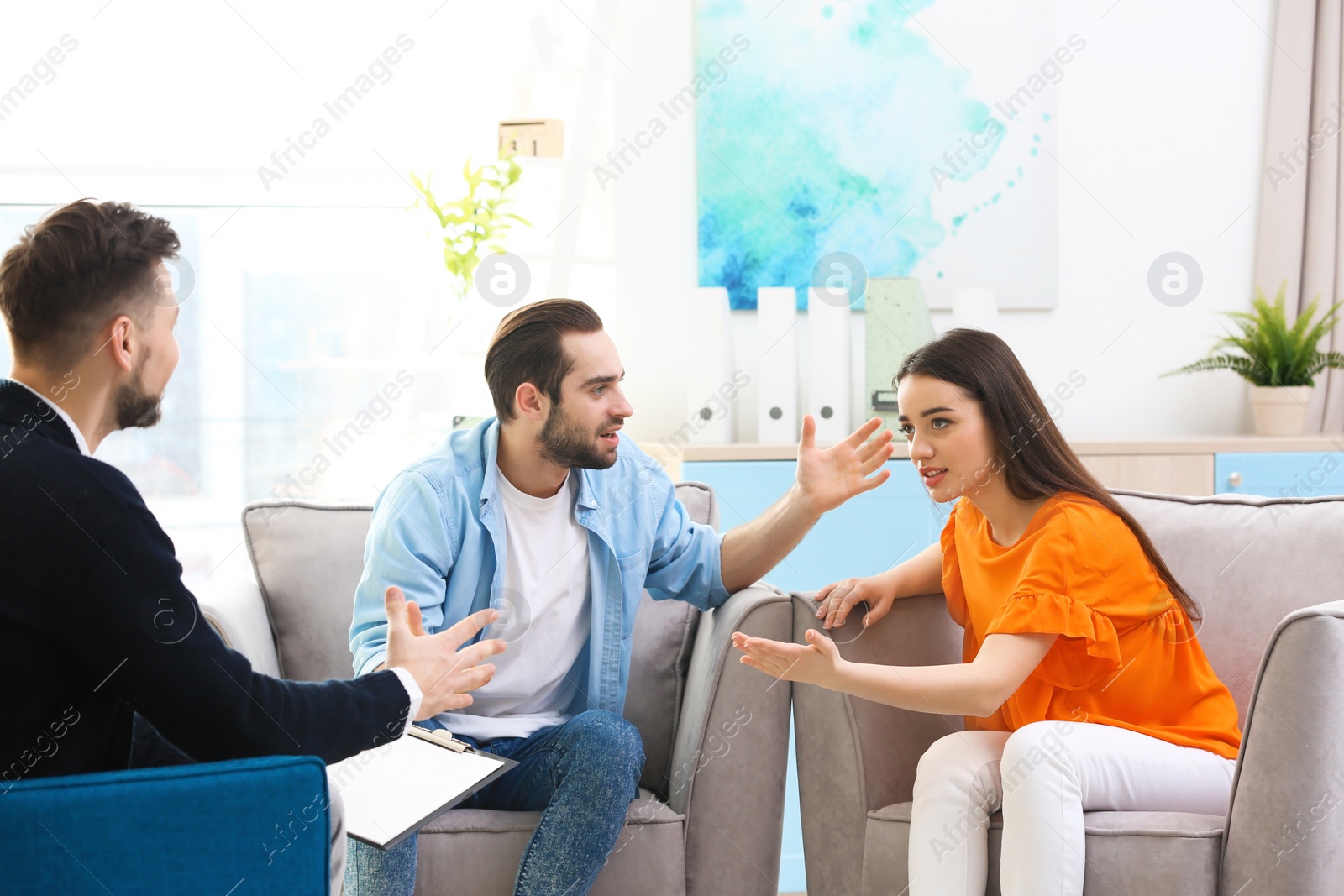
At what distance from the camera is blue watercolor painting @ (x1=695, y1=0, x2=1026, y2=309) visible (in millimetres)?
2895

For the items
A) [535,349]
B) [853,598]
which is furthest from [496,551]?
[853,598]

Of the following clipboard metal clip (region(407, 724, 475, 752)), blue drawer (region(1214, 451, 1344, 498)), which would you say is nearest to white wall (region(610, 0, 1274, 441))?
blue drawer (region(1214, 451, 1344, 498))

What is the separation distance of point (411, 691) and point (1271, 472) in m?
2.29

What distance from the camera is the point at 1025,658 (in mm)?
1422

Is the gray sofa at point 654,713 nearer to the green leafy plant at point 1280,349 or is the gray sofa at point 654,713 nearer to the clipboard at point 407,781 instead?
the clipboard at point 407,781

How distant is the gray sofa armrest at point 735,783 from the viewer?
1533 millimetres

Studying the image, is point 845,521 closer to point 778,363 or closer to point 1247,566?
point 778,363

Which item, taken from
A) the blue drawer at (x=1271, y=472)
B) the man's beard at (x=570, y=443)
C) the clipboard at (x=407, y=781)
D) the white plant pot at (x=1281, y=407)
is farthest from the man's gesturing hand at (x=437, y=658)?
the white plant pot at (x=1281, y=407)

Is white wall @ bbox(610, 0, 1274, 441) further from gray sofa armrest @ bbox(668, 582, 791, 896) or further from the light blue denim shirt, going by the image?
gray sofa armrest @ bbox(668, 582, 791, 896)

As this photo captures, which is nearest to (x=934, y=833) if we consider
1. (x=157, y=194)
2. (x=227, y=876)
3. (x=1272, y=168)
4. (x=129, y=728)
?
(x=227, y=876)

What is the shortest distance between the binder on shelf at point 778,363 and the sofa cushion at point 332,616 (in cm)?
84

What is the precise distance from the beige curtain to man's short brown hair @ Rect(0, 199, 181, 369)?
2975 mm

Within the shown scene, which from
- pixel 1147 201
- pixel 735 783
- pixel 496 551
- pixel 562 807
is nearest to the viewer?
pixel 562 807

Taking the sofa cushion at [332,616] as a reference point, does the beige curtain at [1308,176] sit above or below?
above
